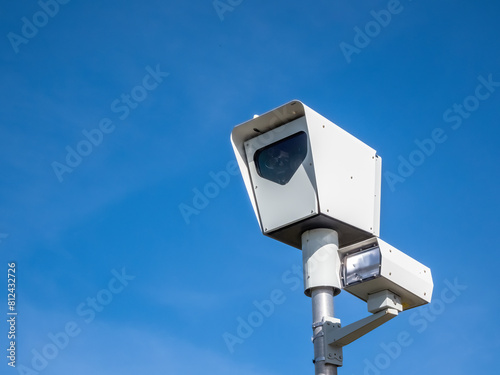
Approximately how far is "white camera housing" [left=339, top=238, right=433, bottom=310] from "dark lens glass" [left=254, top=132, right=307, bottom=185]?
0.59 m

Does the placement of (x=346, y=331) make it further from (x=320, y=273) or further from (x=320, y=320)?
(x=320, y=273)

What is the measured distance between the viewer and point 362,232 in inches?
183

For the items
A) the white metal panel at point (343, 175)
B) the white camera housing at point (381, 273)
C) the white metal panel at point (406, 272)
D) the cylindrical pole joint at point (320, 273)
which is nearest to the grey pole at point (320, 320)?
the cylindrical pole joint at point (320, 273)

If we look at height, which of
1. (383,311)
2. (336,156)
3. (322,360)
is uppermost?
(336,156)

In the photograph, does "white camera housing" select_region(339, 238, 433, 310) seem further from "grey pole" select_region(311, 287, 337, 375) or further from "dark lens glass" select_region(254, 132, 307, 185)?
"dark lens glass" select_region(254, 132, 307, 185)

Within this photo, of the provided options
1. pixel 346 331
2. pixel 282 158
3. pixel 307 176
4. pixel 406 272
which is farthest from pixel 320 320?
pixel 282 158

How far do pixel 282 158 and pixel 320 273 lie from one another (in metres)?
0.77

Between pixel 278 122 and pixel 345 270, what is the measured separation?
1024mm

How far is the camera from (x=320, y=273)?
14.6 feet

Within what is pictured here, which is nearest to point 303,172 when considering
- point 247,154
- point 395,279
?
point 247,154

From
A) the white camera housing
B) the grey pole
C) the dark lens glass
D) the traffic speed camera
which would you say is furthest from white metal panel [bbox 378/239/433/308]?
the dark lens glass

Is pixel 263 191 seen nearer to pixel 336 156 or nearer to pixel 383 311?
pixel 336 156

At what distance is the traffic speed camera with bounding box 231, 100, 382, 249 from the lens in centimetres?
450

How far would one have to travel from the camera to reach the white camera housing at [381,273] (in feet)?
14.4
